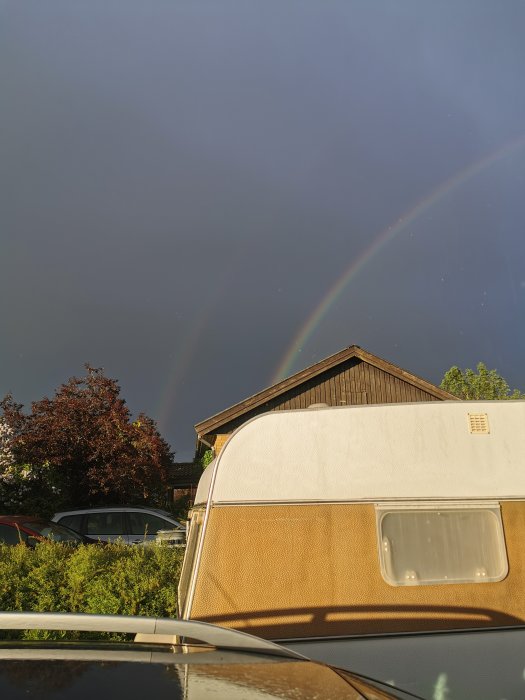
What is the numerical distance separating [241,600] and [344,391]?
636 inches

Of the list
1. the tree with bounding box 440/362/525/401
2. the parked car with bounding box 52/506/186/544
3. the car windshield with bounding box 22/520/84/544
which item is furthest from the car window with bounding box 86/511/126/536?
the tree with bounding box 440/362/525/401

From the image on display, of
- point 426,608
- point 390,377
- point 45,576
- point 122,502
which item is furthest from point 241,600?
point 390,377

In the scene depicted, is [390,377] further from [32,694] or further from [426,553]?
[32,694]

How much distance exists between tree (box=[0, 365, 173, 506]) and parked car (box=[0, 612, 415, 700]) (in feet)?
52.4

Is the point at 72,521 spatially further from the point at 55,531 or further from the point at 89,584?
the point at 89,584

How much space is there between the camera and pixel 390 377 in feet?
66.5

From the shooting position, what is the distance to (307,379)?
19.6 m

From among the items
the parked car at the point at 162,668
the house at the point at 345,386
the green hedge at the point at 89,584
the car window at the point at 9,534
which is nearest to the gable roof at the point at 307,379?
the house at the point at 345,386

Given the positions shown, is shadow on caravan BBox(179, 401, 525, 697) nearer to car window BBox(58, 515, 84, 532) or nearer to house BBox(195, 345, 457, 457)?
car window BBox(58, 515, 84, 532)

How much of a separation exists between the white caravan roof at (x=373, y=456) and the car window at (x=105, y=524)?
8333mm

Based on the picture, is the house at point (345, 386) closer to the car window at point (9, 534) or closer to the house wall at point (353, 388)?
the house wall at point (353, 388)

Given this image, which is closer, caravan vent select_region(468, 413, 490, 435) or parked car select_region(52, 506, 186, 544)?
caravan vent select_region(468, 413, 490, 435)

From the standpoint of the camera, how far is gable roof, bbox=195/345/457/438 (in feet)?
60.9

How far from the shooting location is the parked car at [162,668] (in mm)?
1780
